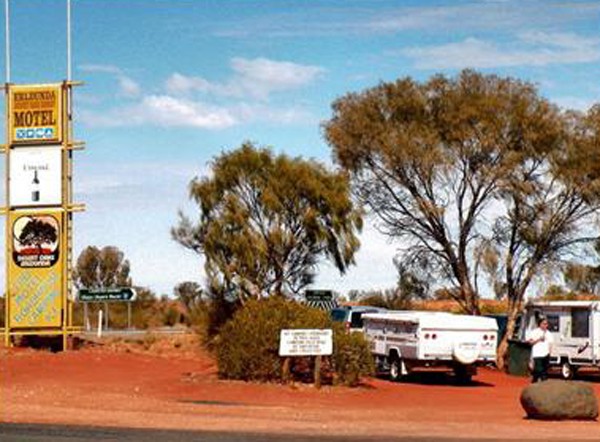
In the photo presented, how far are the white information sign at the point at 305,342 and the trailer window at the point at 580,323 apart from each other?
39.6ft

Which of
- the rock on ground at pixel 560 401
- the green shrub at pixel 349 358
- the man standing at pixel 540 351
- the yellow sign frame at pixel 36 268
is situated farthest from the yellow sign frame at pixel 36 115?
the rock on ground at pixel 560 401

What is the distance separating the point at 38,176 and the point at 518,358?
17049 millimetres

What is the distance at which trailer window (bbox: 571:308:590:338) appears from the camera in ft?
136

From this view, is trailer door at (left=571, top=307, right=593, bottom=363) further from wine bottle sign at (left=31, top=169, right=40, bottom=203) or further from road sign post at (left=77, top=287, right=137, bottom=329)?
wine bottle sign at (left=31, top=169, right=40, bottom=203)

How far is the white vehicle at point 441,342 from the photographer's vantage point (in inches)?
1451

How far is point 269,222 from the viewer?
49.7m

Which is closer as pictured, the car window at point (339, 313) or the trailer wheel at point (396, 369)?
the trailer wheel at point (396, 369)

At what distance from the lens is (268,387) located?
32.5m

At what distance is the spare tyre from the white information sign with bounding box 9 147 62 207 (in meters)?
14.0

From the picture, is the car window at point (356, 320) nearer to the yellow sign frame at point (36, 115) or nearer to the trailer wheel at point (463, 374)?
the trailer wheel at point (463, 374)

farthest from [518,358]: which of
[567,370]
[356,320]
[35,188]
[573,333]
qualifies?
[35,188]

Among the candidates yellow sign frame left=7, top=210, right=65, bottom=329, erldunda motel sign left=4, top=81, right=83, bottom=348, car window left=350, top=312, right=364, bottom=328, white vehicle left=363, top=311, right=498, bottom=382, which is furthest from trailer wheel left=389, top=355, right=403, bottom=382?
yellow sign frame left=7, top=210, right=65, bottom=329

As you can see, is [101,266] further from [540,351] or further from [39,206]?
[540,351]

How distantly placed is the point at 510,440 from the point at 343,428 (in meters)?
3.54
